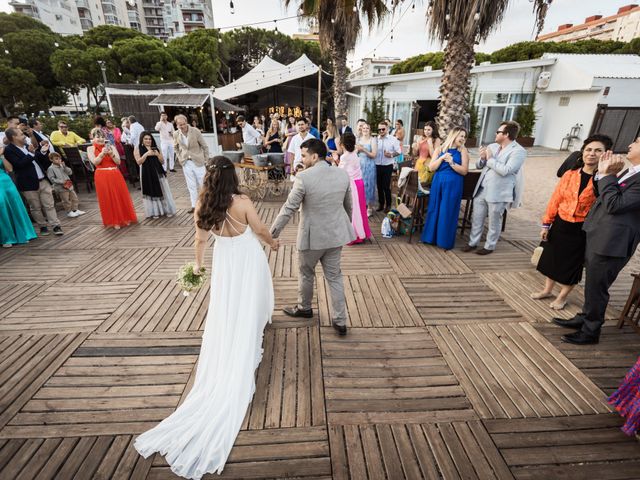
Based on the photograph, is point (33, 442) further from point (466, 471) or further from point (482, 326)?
point (482, 326)

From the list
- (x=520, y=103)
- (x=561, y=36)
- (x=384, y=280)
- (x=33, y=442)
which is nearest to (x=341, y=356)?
(x=384, y=280)

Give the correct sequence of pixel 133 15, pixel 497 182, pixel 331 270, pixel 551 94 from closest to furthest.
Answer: pixel 331 270
pixel 497 182
pixel 551 94
pixel 133 15

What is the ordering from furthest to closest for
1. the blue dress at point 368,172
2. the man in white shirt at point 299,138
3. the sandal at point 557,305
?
the man in white shirt at point 299,138 → the blue dress at point 368,172 → the sandal at point 557,305

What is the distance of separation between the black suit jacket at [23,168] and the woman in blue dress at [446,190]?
22.2 ft

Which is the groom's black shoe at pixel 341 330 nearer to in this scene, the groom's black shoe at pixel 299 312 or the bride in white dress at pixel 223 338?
the groom's black shoe at pixel 299 312

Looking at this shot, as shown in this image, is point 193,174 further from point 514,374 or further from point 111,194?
point 514,374

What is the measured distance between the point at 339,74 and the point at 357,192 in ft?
24.2

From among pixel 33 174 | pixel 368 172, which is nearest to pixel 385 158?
pixel 368 172

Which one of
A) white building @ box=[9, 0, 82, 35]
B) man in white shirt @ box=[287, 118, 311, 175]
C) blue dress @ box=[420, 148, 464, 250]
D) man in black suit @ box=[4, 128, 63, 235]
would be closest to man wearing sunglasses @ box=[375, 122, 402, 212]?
blue dress @ box=[420, 148, 464, 250]

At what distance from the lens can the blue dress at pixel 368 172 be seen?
6133mm

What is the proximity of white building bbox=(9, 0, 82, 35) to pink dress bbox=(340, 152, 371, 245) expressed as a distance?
64079mm

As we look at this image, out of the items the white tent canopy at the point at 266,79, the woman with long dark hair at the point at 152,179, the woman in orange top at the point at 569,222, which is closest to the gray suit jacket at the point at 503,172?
the woman in orange top at the point at 569,222

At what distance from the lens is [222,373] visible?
A: 2.38m

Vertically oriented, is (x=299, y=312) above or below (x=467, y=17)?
below
